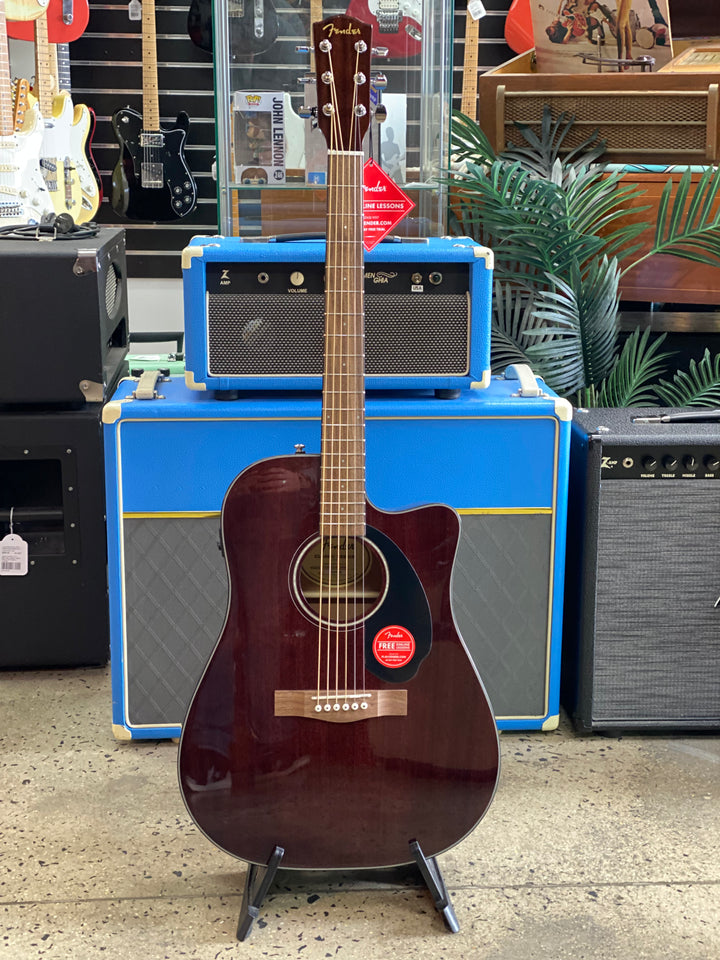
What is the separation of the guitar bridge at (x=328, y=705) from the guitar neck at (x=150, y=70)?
3.40 metres

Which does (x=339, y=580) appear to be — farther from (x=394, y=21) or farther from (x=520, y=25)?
(x=520, y=25)

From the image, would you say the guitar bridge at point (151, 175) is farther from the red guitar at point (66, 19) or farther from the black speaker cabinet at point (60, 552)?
the black speaker cabinet at point (60, 552)

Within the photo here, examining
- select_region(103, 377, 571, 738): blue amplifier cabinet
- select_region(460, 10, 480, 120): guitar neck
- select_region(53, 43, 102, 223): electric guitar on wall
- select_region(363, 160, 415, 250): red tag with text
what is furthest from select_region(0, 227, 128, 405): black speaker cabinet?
select_region(460, 10, 480, 120): guitar neck

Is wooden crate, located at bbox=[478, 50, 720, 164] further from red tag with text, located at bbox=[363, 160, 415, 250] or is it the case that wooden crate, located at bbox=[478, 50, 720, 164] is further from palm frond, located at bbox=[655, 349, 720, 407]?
red tag with text, located at bbox=[363, 160, 415, 250]

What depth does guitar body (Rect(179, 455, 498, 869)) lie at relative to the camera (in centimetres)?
168

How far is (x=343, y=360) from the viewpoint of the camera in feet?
5.57

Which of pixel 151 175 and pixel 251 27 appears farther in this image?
pixel 151 175

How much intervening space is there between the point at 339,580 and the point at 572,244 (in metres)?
1.17

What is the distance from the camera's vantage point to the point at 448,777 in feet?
5.62

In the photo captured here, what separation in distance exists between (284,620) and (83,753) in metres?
0.80

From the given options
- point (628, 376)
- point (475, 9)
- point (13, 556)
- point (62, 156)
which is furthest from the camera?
point (62, 156)

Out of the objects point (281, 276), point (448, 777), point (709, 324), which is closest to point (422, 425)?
point (281, 276)

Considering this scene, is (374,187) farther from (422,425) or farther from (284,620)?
(284,620)

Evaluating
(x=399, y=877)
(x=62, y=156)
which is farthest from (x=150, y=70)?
(x=399, y=877)
